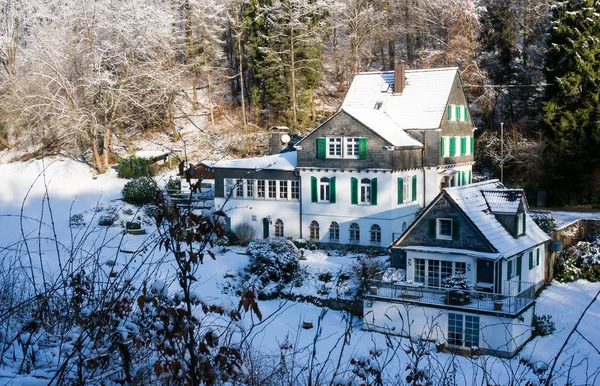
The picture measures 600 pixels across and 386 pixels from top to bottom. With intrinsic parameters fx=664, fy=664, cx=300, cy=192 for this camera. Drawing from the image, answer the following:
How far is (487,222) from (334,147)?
25.5 feet

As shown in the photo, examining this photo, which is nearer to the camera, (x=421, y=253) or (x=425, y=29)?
(x=421, y=253)

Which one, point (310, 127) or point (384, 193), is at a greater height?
point (310, 127)

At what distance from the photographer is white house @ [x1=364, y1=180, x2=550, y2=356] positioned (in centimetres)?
1817

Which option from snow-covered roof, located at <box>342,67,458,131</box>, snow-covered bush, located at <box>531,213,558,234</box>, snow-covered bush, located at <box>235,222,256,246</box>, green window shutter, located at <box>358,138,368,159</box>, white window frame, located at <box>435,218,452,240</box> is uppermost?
snow-covered roof, located at <box>342,67,458,131</box>

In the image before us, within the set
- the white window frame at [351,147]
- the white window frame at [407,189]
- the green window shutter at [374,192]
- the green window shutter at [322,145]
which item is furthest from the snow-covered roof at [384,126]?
the green window shutter at [374,192]

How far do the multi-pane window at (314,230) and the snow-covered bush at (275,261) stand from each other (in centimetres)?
282

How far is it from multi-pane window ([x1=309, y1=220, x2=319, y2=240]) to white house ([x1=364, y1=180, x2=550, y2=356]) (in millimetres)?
5941

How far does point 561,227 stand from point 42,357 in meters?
23.0

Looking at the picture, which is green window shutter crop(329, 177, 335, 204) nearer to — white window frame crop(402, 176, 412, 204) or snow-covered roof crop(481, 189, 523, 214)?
white window frame crop(402, 176, 412, 204)

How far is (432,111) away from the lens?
28078 mm

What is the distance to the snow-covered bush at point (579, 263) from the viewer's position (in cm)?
2277

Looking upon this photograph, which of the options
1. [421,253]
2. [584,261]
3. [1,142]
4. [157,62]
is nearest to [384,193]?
[421,253]

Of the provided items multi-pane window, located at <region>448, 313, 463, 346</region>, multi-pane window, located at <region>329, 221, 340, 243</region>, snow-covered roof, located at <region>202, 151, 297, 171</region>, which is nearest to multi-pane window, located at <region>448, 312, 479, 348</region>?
multi-pane window, located at <region>448, 313, 463, 346</region>

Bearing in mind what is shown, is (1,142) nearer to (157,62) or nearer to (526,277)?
(157,62)
